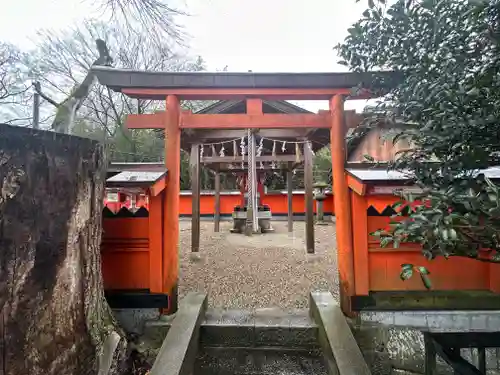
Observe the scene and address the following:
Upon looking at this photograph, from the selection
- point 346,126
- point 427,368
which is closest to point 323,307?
point 427,368

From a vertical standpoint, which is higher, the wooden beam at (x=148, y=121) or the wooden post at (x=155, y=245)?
the wooden beam at (x=148, y=121)

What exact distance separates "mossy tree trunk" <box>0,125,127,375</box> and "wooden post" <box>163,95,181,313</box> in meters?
0.67

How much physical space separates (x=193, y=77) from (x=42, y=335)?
2477mm

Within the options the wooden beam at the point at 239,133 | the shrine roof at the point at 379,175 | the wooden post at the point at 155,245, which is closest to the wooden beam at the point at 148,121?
the wooden post at the point at 155,245

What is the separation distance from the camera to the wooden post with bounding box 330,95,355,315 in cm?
276

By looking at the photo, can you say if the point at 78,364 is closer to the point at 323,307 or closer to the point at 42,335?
the point at 42,335

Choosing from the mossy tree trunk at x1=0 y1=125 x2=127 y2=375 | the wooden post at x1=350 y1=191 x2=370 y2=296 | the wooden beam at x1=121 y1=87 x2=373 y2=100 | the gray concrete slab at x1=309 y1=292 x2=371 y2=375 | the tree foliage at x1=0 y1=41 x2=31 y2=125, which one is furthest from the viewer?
the tree foliage at x1=0 y1=41 x2=31 y2=125

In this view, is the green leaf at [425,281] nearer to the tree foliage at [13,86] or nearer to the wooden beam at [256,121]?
the wooden beam at [256,121]

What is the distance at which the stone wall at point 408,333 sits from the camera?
257cm

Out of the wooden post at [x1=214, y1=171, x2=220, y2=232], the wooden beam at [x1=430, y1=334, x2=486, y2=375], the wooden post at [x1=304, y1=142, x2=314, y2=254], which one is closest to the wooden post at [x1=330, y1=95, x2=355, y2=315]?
the wooden beam at [x1=430, y1=334, x2=486, y2=375]

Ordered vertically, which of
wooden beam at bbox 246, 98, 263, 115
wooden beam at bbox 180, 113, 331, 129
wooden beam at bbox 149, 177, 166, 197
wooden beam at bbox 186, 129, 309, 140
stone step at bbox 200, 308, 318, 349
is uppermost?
wooden beam at bbox 186, 129, 309, 140

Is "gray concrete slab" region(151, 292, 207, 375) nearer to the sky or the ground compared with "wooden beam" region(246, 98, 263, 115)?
nearer to the ground

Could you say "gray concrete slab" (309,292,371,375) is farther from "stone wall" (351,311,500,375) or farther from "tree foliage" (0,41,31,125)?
"tree foliage" (0,41,31,125)

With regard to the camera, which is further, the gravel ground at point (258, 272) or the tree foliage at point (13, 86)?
the tree foliage at point (13, 86)
